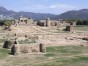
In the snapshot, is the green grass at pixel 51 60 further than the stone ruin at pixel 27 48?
No

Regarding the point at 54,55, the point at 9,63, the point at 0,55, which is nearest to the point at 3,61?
the point at 9,63

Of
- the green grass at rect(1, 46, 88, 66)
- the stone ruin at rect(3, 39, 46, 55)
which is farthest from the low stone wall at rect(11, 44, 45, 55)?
the green grass at rect(1, 46, 88, 66)

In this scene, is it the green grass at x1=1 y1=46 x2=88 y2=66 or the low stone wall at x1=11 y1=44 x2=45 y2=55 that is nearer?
the green grass at x1=1 y1=46 x2=88 y2=66

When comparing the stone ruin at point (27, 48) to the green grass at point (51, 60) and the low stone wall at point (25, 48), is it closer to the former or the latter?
the low stone wall at point (25, 48)

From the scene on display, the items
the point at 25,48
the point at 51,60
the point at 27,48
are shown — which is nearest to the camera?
the point at 51,60

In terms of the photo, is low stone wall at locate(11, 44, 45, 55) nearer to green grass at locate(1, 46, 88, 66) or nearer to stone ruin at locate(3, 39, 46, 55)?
stone ruin at locate(3, 39, 46, 55)

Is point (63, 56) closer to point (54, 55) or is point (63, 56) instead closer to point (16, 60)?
point (54, 55)

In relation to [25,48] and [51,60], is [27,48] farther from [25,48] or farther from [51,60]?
[51,60]

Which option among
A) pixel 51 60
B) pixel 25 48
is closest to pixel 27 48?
pixel 25 48

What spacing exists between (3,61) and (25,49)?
434 centimetres

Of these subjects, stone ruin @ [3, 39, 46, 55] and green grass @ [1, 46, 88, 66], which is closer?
green grass @ [1, 46, 88, 66]

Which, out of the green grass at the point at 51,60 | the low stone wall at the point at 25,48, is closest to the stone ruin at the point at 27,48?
the low stone wall at the point at 25,48

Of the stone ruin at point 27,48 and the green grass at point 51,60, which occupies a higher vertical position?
the stone ruin at point 27,48

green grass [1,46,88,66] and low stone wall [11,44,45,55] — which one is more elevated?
low stone wall [11,44,45,55]
